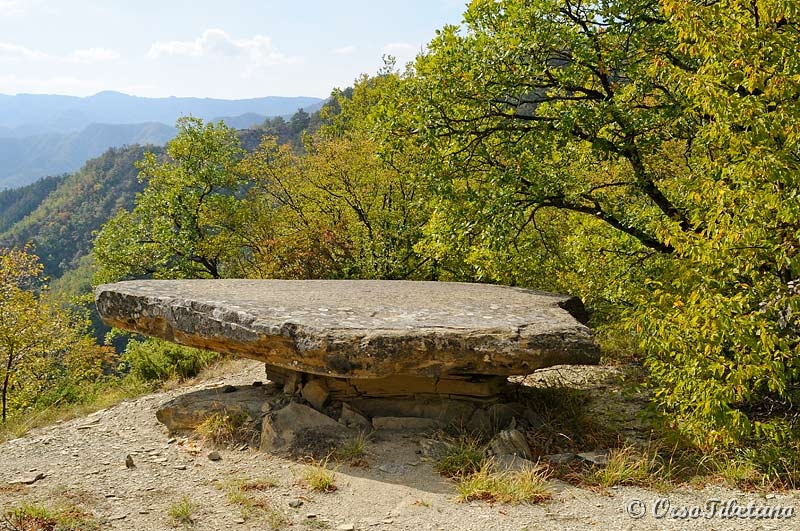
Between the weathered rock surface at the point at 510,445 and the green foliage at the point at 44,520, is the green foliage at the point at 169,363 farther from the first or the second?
the weathered rock surface at the point at 510,445

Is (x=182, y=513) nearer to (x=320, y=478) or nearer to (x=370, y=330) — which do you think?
(x=320, y=478)

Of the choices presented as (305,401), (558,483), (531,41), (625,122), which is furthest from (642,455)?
(531,41)

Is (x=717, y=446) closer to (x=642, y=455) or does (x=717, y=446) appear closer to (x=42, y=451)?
(x=642, y=455)

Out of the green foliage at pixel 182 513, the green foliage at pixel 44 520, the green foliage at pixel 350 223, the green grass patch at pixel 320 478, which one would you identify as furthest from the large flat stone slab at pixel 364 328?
the green foliage at pixel 350 223

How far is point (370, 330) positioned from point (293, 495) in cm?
175

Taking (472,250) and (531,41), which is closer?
(531,41)

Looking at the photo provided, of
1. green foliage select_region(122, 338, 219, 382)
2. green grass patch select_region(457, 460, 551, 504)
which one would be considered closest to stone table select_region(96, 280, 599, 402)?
green grass patch select_region(457, 460, 551, 504)

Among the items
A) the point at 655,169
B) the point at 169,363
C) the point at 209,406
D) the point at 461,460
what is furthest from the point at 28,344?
the point at 655,169

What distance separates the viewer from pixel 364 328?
→ 20.8 ft

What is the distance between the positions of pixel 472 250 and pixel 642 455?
4081mm

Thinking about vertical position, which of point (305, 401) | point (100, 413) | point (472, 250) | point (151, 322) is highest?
point (472, 250)

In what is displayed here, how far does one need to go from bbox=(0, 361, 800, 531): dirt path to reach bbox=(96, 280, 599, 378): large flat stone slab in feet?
3.48

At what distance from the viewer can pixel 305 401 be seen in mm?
7469

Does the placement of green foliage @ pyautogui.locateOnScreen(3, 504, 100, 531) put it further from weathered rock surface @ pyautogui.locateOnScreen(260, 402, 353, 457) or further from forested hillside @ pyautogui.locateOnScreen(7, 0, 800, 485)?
forested hillside @ pyautogui.locateOnScreen(7, 0, 800, 485)
